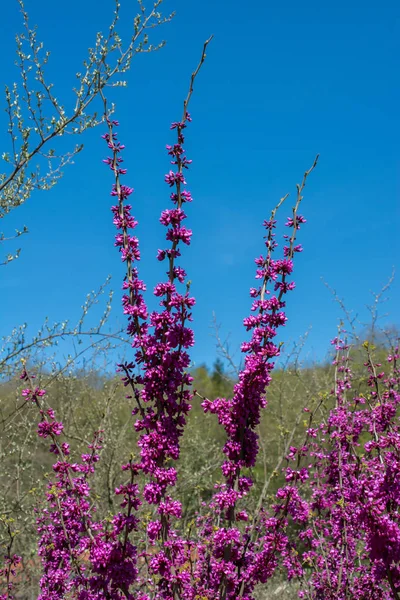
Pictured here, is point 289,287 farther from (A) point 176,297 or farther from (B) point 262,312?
(A) point 176,297

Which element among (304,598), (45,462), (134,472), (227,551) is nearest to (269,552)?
(227,551)

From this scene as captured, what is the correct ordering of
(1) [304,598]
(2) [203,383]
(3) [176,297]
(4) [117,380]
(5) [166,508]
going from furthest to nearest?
(2) [203,383]
(4) [117,380]
(1) [304,598]
(3) [176,297]
(5) [166,508]

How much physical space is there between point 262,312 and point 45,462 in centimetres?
1240

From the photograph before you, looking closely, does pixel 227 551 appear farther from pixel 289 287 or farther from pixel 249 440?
pixel 289 287

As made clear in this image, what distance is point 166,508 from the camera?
3.20 meters

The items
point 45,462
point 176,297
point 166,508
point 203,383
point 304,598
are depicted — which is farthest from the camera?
point 203,383

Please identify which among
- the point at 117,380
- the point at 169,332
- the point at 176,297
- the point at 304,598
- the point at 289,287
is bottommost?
the point at 304,598

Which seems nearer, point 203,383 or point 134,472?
point 134,472

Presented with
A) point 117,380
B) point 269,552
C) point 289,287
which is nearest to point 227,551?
point 269,552

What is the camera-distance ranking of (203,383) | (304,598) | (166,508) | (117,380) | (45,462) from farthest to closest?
(203,383), (45,462), (117,380), (304,598), (166,508)

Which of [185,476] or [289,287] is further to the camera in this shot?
[185,476]

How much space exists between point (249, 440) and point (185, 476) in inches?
368

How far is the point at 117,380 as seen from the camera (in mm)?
12086

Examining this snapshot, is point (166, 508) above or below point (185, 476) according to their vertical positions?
below
